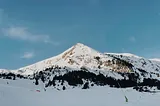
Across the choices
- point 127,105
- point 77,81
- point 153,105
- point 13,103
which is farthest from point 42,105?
point 77,81

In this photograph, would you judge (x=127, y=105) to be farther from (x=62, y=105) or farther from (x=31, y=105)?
(x=31, y=105)

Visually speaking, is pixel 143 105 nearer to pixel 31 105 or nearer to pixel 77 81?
pixel 31 105

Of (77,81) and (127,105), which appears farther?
(77,81)

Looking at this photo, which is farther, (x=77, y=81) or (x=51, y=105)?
(x=77, y=81)

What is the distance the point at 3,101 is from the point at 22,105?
134cm

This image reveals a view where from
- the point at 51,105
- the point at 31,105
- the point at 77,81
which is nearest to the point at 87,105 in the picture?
the point at 51,105

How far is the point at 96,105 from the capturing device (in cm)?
2036

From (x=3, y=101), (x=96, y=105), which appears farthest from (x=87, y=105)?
(x=3, y=101)

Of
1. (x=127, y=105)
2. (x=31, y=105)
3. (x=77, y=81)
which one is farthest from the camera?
(x=77, y=81)

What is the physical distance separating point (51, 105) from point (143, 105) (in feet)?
21.1

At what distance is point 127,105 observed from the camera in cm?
1961

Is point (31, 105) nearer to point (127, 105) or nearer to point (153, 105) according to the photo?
point (127, 105)

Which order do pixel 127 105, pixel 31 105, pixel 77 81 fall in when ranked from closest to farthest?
pixel 127 105 < pixel 31 105 < pixel 77 81

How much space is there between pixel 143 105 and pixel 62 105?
5.61 m
